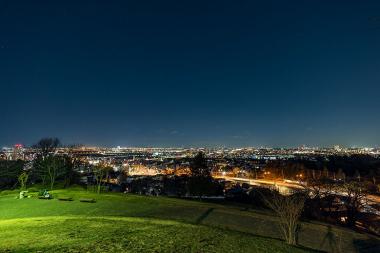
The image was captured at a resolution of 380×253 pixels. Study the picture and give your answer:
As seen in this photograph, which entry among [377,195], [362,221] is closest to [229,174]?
[377,195]

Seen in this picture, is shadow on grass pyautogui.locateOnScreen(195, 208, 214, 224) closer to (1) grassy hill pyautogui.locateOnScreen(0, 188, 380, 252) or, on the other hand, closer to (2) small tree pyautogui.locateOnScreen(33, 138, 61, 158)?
(1) grassy hill pyautogui.locateOnScreen(0, 188, 380, 252)

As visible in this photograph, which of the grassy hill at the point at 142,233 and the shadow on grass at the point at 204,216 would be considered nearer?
the grassy hill at the point at 142,233

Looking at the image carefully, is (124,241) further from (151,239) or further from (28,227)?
(28,227)

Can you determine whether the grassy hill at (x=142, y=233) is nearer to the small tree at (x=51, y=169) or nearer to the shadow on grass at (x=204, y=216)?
the shadow on grass at (x=204, y=216)

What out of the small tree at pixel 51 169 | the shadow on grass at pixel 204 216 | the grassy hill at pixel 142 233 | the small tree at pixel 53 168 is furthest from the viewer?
the small tree at pixel 51 169

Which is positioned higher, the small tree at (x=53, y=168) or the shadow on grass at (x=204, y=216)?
the small tree at (x=53, y=168)

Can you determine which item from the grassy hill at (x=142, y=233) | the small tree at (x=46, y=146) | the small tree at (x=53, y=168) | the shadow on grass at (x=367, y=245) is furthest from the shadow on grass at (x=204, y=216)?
the small tree at (x=46, y=146)

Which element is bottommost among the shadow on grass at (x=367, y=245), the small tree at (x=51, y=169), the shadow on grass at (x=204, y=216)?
the shadow on grass at (x=367, y=245)

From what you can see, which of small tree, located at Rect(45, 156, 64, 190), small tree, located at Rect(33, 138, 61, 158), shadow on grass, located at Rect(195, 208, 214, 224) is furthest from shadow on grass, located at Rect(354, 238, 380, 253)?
small tree, located at Rect(33, 138, 61, 158)

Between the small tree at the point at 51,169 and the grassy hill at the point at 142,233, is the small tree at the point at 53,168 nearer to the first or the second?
the small tree at the point at 51,169

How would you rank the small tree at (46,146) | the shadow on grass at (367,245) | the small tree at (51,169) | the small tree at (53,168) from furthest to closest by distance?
the small tree at (46,146)
the small tree at (51,169)
the small tree at (53,168)
the shadow on grass at (367,245)
